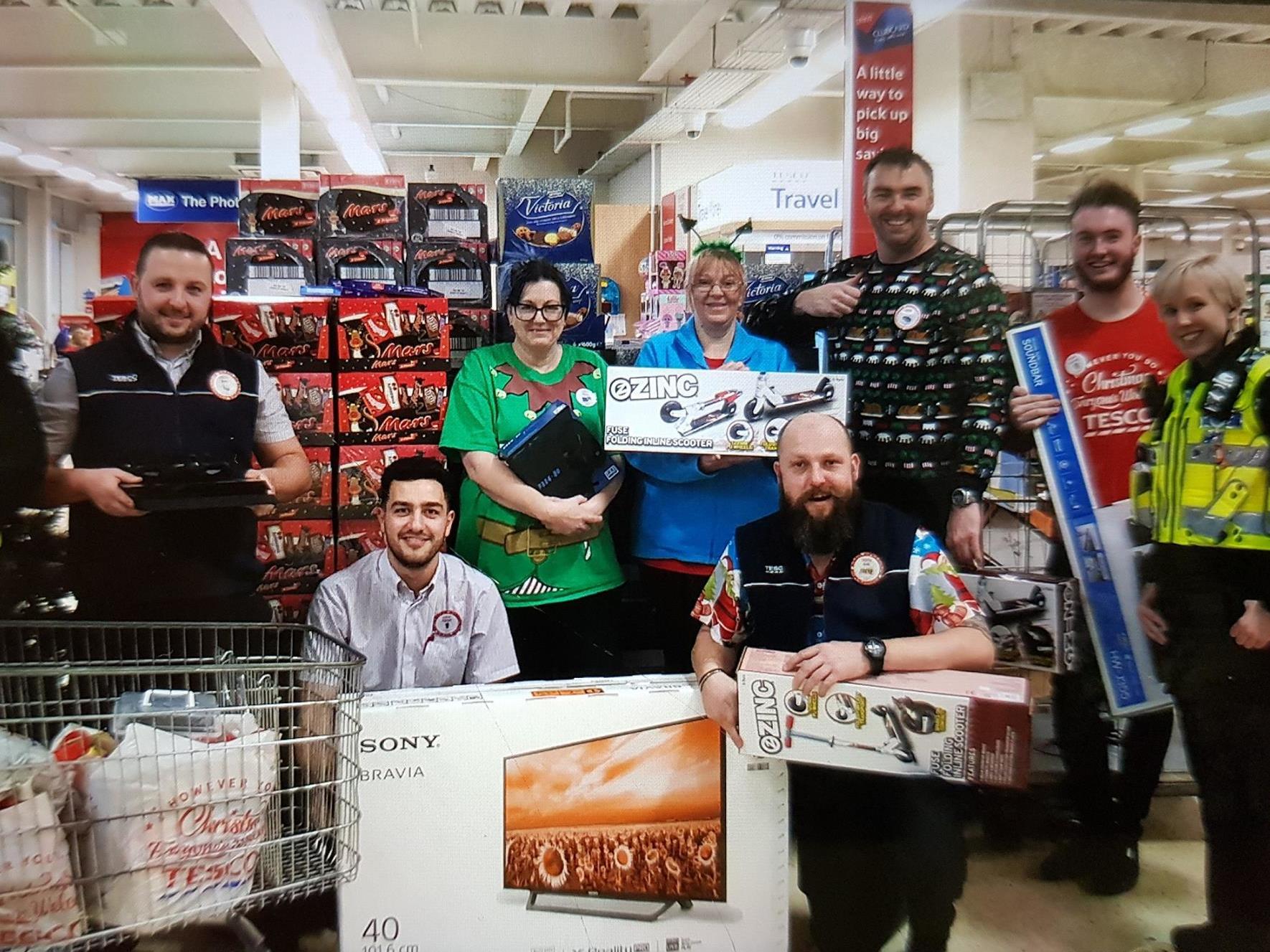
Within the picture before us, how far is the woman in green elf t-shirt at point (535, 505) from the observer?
8.61 ft

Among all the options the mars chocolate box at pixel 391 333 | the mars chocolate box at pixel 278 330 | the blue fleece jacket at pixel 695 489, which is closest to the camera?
the mars chocolate box at pixel 278 330

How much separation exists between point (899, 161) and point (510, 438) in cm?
131

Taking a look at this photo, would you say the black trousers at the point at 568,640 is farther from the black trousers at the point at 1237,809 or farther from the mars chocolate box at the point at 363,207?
the black trousers at the point at 1237,809

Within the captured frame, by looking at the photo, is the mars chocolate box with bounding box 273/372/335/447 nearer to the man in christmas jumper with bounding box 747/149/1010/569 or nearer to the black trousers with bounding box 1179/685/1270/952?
the man in christmas jumper with bounding box 747/149/1010/569

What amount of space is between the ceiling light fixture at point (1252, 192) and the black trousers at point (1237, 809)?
1441 mm

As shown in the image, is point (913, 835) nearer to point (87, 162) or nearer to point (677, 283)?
point (677, 283)

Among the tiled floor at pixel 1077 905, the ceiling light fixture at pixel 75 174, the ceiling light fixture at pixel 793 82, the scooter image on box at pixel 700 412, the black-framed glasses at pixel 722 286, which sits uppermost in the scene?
the ceiling light fixture at pixel 793 82

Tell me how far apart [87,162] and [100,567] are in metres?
1.05

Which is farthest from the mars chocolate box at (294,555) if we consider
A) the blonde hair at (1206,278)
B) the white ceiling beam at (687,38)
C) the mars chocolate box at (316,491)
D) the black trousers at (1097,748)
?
the blonde hair at (1206,278)

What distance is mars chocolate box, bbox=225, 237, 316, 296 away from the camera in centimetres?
252

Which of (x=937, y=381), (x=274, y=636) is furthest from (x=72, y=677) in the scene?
(x=937, y=381)

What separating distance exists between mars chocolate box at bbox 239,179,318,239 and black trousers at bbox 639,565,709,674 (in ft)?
4.30

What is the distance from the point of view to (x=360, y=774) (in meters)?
2.27

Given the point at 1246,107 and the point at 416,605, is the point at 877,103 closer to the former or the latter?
the point at 1246,107
